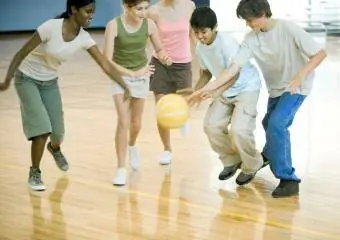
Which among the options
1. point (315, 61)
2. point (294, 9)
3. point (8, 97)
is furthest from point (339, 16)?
point (315, 61)

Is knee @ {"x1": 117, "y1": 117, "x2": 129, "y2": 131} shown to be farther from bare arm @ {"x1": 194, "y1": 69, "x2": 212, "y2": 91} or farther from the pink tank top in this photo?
the pink tank top

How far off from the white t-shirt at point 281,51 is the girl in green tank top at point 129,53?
2.67 feet

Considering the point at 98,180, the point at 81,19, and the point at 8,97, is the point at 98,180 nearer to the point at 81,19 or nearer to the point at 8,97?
the point at 81,19

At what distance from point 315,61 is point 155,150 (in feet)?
7.36

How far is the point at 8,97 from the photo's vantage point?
9727 millimetres

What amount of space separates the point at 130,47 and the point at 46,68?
0.66 m

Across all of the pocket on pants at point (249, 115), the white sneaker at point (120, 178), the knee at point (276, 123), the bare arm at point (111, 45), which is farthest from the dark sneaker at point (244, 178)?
the bare arm at point (111, 45)

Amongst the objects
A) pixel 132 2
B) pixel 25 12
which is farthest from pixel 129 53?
pixel 25 12

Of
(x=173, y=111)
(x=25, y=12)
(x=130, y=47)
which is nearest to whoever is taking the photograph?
(x=173, y=111)

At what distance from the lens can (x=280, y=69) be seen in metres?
4.75

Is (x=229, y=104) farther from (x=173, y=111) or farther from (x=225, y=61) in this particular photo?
(x=173, y=111)

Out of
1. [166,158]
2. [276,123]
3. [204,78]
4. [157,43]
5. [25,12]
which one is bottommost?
[25,12]

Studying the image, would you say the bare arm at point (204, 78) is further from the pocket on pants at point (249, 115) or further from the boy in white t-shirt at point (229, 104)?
the pocket on pants at point (249, 115)

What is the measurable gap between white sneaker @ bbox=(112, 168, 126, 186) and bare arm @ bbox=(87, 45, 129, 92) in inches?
41.2
